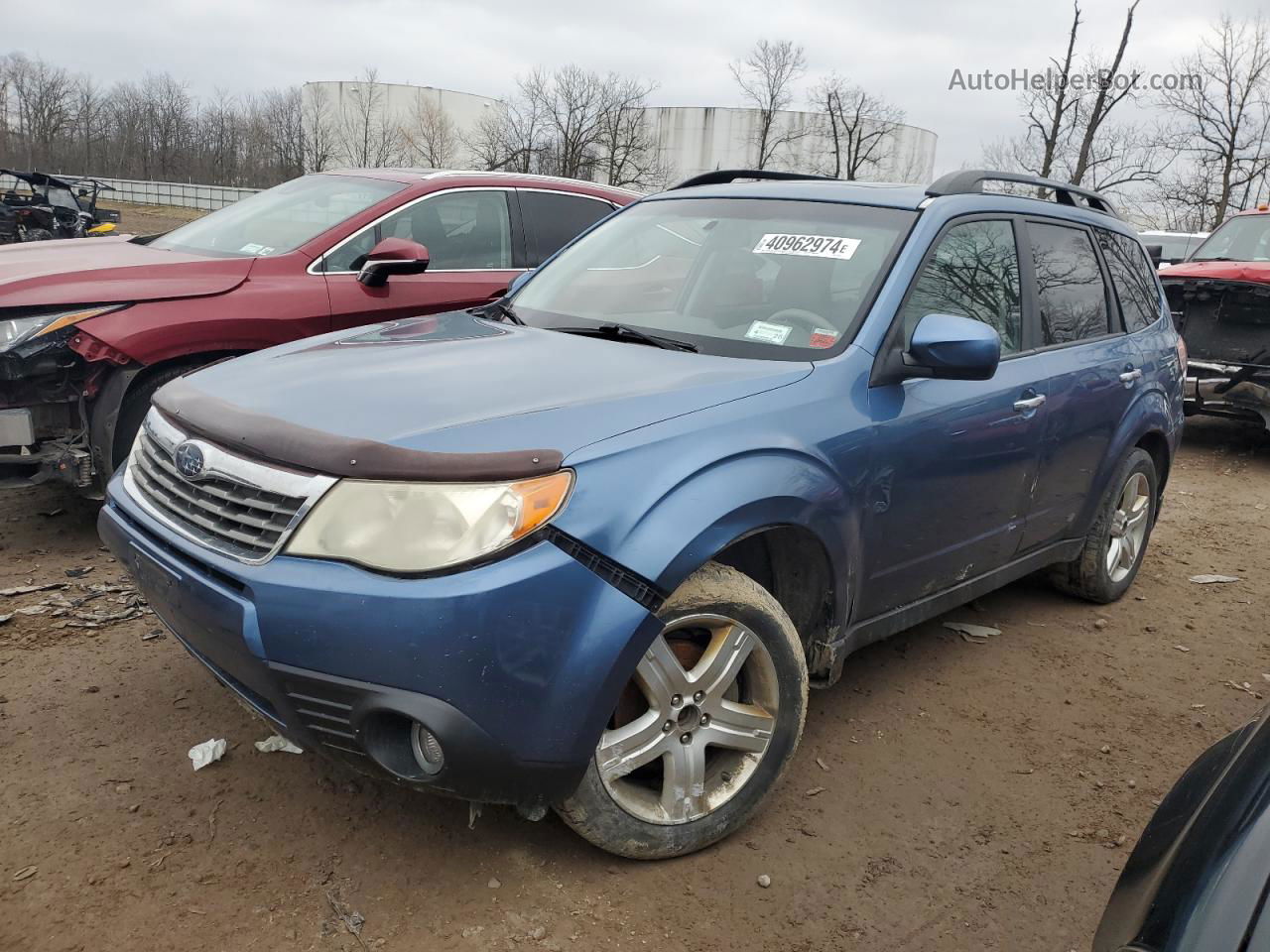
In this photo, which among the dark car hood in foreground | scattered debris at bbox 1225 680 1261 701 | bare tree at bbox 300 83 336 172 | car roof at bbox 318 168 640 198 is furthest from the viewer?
bare tree at bbox 300 83 336 172

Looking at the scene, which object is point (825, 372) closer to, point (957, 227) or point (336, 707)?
point (957, 227)

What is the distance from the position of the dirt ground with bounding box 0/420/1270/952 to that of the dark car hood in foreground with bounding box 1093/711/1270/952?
88cm

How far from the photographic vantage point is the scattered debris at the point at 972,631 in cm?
431

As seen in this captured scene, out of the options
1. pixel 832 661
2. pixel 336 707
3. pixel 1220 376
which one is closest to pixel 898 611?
pixel 832 661

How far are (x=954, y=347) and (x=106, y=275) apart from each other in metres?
3.74

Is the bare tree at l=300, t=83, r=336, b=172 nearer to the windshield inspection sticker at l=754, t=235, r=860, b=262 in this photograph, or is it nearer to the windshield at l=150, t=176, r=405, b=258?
the windshield at l=150, t=176, r=405, b=258

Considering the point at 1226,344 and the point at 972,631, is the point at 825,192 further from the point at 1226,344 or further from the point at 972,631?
the point at 1226,344

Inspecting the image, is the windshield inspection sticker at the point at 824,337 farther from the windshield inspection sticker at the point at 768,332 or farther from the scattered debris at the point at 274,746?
the scattered debris at the point at 274,746

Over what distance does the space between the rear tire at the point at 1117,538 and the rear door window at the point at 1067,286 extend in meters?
0.70

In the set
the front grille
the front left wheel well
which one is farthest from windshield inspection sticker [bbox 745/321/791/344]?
the front grille

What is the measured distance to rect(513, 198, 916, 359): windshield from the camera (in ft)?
10.1

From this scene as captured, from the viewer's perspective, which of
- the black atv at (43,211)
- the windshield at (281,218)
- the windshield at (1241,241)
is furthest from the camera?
the black atv at (43,211)

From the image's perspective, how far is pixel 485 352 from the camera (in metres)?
2.91

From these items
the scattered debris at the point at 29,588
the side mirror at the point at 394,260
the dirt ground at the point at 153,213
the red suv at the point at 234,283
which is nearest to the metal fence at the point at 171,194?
the dirt ground at the point at 153,213
